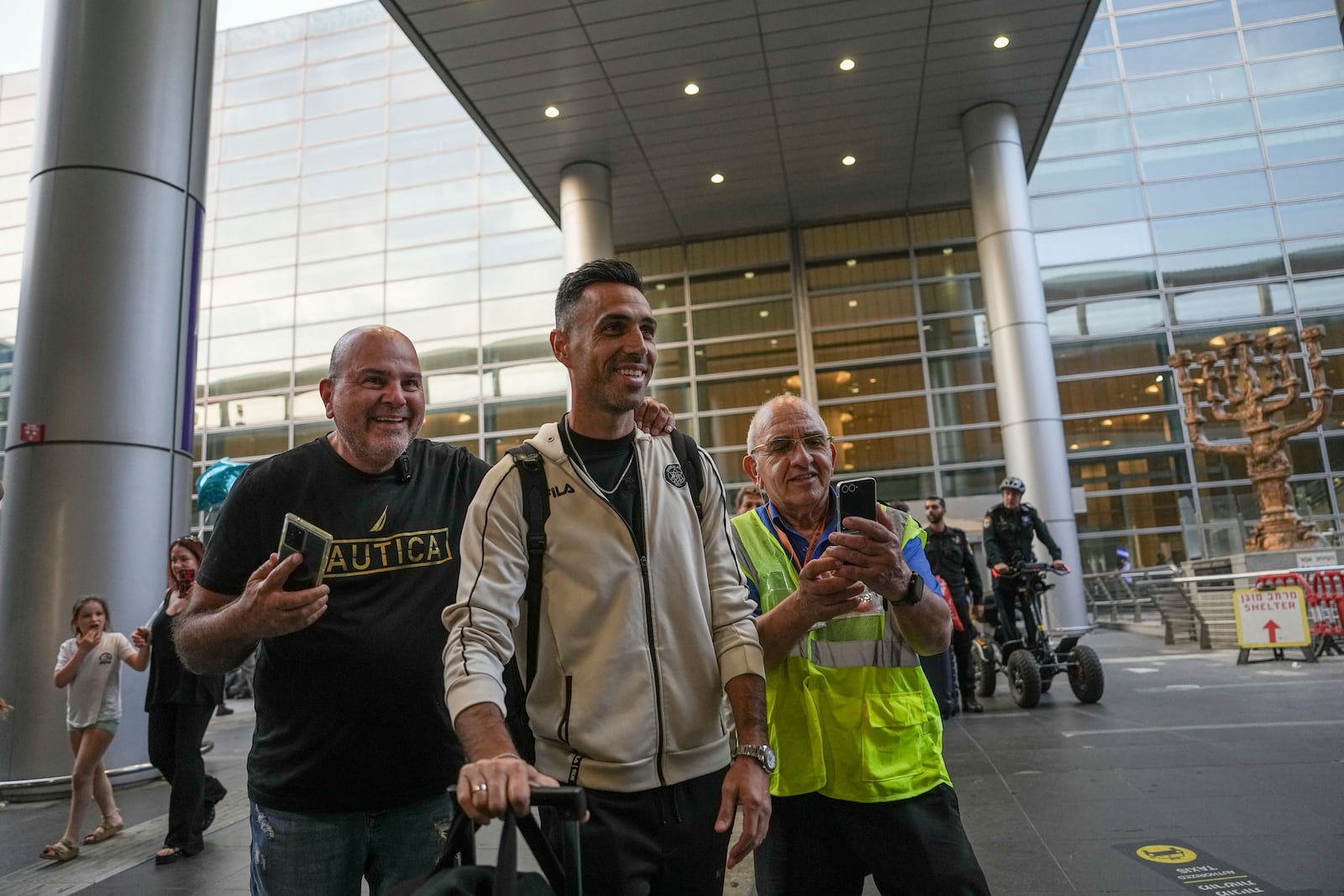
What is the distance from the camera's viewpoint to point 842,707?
7.72ft

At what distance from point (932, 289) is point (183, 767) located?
19869 mm

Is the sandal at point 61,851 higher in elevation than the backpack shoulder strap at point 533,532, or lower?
lower

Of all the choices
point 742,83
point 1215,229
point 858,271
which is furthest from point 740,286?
point 1215,229

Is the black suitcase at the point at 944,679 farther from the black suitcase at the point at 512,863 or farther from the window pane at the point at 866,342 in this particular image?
the window pane at the point at 866,342

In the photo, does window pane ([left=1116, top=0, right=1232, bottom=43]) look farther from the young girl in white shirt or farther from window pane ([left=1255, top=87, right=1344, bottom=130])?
the young girl in white shirt

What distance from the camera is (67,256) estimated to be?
7.59 m

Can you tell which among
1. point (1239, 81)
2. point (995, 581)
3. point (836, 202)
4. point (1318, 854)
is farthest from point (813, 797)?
point (1239, 81)

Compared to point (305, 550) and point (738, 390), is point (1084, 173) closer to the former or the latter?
point (738, 390)

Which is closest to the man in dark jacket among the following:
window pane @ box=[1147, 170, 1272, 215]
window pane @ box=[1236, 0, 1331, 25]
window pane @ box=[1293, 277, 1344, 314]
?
window pane @ box=[1147, 170, 1272, 215]

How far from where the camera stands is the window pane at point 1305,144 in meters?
21.0

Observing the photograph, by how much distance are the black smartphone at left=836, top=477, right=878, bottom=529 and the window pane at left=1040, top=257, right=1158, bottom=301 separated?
21074 millimetres

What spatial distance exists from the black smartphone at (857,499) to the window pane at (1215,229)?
22.7 meters

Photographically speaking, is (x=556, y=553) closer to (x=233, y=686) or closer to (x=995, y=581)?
(x=995, y=581)

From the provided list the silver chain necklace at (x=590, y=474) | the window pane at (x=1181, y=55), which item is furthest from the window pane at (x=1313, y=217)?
the silver chain necklace at (x=590, y=474)
